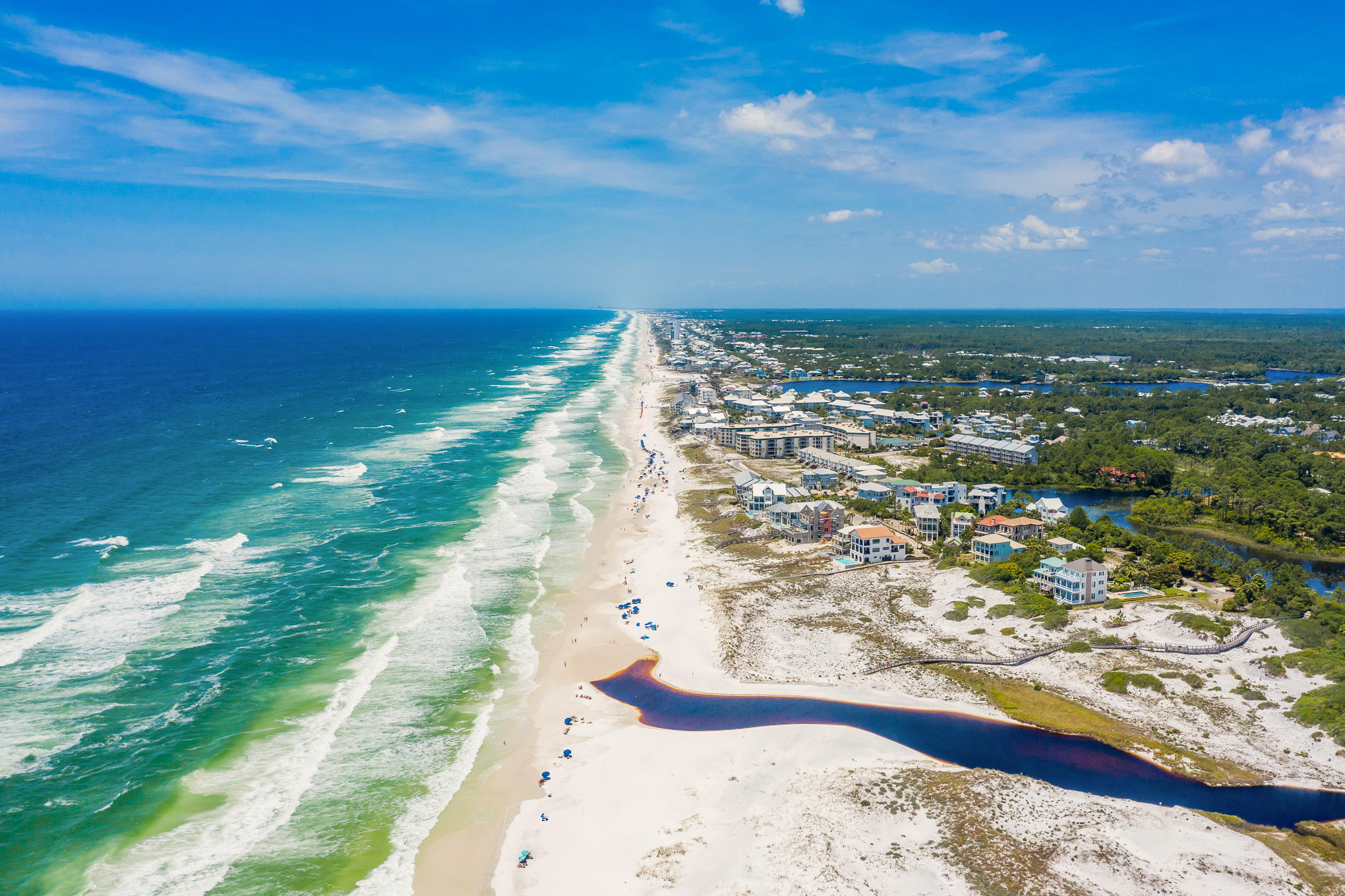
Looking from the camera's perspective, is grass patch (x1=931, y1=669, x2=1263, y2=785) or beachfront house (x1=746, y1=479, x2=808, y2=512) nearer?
grass patch (x1=931, y1=669, x2=1263, y2=785)

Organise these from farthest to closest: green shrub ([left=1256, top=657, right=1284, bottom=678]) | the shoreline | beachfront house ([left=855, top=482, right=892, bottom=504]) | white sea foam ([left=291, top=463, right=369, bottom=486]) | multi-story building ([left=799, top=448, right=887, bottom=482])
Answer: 1. multi-story building ([left=799, top=448, right=887, bottom=482])
2. white sea foam ([left=291, top=463, right=369, bottom=486])
3. beachfront house ([left=855, top=482, right=892, bottom=504])
4. green shrub ([left=1256, top=657, right=1284, bottom=678])
5. the shoreline

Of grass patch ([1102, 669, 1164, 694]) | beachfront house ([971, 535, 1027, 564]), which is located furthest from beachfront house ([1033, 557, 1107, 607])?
grass patch ([1102, 669, 1164, 694])

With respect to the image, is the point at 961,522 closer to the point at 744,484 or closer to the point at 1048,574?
the point at 1048,574

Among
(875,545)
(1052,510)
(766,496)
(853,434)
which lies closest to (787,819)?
(875,545)

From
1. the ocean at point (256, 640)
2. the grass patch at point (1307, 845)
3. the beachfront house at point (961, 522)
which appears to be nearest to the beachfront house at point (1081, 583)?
the beachfront house at point (961, 522)

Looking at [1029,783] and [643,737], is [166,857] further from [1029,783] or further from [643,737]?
[1029,783]

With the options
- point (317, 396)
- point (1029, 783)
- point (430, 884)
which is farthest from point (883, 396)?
point (430, 884)

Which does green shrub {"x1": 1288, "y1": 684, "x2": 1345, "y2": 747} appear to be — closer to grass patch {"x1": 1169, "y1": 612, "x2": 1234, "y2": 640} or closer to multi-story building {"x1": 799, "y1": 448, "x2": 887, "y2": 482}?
grass patch {"x1": 1169, "y1": 612, "x2": 1234, "y2": 640}
